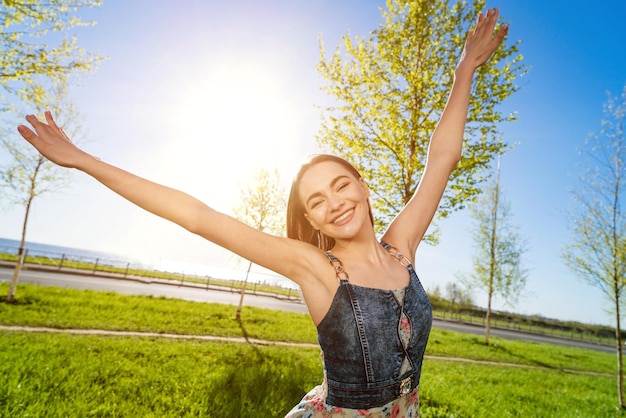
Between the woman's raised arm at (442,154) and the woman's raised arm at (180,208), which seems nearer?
the woman's raised arm at (180,208)

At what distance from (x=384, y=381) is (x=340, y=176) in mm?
944

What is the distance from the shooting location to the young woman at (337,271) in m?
1.43

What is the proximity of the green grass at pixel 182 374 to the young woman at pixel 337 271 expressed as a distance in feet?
13.8

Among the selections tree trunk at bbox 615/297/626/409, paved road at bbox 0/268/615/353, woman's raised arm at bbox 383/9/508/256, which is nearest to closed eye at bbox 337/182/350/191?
woman's raised arm at bbox 383/9/508/256

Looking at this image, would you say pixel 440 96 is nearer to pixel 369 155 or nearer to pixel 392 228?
pixel 369 155

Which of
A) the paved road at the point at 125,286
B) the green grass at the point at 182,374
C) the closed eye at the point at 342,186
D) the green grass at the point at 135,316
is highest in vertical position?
A: the closed eye at the point at 342,186

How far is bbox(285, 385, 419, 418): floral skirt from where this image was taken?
144 cm

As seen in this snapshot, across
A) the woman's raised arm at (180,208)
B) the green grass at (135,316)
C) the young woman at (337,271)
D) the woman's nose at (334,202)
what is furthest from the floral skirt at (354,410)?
the green grass at (135,316)

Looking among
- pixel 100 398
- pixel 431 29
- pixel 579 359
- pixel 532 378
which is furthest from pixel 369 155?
pixel 579 359

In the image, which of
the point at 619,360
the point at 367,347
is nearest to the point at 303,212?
the point at 367,347

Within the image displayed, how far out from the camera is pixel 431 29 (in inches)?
340

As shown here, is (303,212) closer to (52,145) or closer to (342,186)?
(342,186)

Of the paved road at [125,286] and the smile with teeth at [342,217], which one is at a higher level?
the smile with teeth at [342,217]

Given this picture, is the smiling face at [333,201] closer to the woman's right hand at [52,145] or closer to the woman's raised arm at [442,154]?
the woman's raised arm at [442,154]
